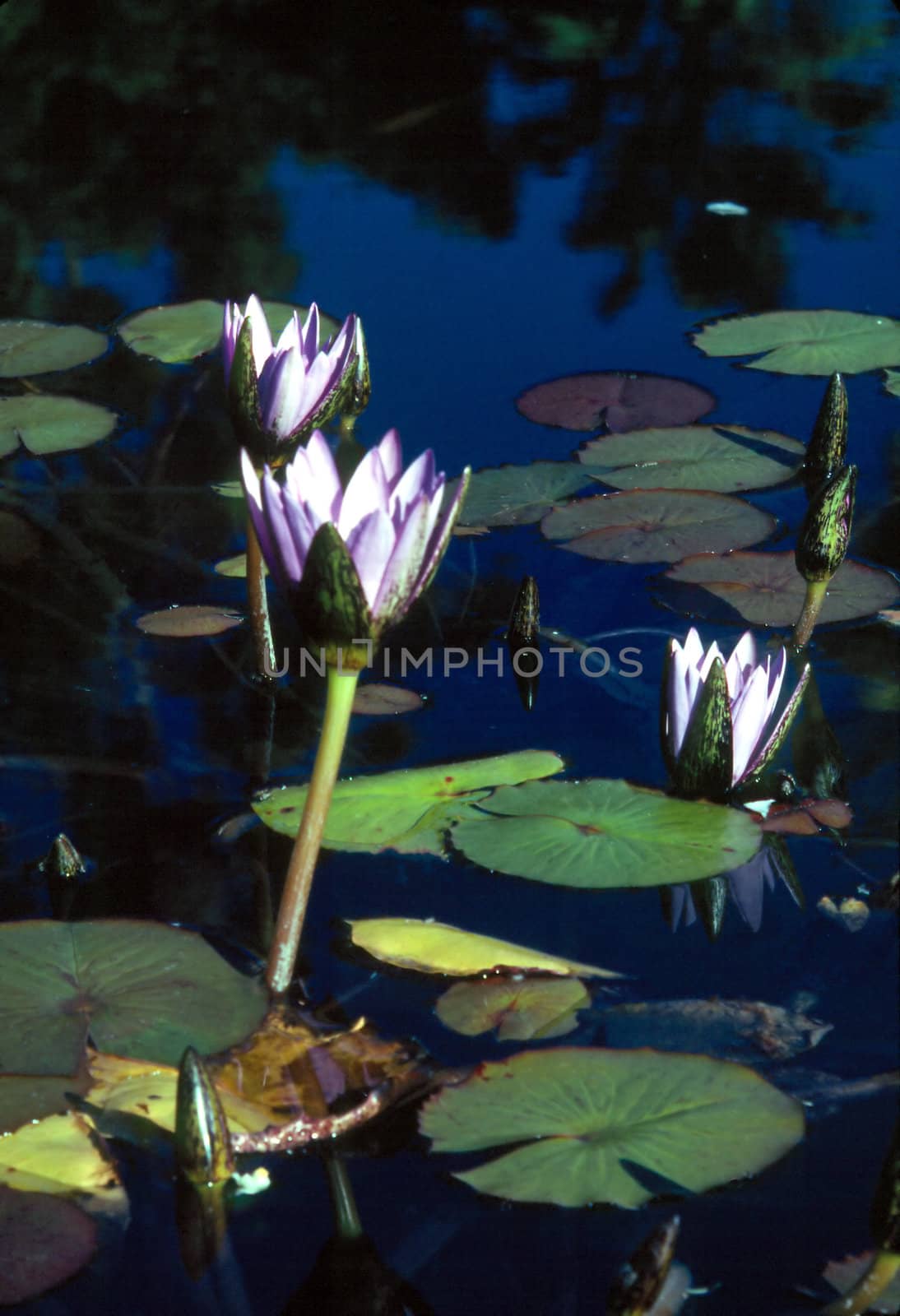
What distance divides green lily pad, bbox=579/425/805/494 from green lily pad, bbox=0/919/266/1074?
1.88 meters

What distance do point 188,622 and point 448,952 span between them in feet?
4.05

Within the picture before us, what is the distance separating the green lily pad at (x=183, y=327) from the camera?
4199mm

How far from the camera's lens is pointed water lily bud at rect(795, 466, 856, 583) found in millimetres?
2570

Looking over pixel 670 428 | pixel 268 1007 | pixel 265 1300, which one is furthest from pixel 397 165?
pixel 265 1300

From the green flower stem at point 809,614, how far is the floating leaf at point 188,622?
3.66ft

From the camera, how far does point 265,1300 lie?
1389mm

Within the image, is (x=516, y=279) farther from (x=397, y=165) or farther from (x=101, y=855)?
(x=101, y=855)

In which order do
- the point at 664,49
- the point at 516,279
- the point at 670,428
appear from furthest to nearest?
the point at 664,49, the point at 516,279, the point at 670,428

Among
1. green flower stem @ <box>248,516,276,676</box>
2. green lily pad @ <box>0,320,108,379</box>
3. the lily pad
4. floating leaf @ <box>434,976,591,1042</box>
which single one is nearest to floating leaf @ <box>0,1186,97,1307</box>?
floating leaf @ <box>434,976,591,1042</box>

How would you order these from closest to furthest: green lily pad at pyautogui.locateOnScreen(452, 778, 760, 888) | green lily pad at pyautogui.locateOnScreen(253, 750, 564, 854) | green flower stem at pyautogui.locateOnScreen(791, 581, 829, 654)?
green lily pad at pyautogui.locateOnScreen(452, 778, 760, 888)
green lily pad at pyautogui.locateOnScreen(253, 750, 564, 854)
green flower stem at pyautogui.locateOnScreen(791, 581, 829, 654)

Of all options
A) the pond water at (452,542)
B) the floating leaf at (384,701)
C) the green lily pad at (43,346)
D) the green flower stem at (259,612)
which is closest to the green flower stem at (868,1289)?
the pond water at (452,542)

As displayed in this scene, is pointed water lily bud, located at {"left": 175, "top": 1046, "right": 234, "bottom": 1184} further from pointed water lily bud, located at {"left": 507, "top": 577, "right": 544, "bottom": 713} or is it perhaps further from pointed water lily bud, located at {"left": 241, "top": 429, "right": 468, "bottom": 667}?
pointed water lily bud, located at {"left": 507, "top": 577, "right": 544, "bottom": 713}

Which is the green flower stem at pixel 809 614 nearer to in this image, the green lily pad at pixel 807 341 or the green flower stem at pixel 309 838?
the green flower stem at pixel 309 838

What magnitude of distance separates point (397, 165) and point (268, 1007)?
522 cm
